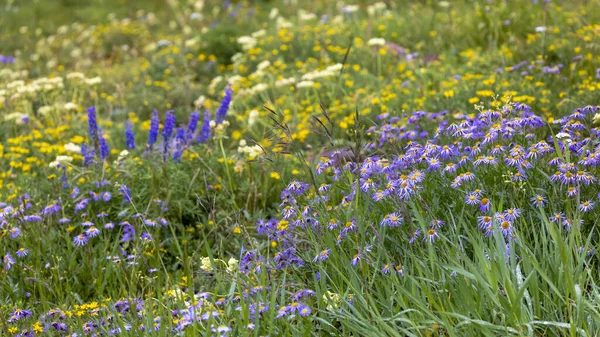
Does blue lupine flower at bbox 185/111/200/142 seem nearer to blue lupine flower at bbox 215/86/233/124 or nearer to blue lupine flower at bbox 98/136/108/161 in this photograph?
blue lupine flower at bbox 215/86/233/124

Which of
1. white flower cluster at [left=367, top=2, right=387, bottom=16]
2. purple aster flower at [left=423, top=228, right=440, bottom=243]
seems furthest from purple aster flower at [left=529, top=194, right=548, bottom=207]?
white flower cluster at [left=367, top=2, right=387, bottom=16]

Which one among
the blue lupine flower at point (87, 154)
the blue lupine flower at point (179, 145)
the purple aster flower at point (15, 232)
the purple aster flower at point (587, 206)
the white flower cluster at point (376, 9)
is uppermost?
the purple aster flower at point (587, 206)

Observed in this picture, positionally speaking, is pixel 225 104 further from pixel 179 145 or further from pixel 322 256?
pixel 322 256

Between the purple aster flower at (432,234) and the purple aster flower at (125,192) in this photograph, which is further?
the purple aster flower at (125,192)

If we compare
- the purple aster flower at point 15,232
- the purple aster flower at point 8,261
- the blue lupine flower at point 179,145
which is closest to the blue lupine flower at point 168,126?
the blue lupine flower at point 179,145

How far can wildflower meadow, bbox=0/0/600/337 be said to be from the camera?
2.45m

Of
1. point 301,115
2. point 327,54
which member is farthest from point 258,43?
point 301,115

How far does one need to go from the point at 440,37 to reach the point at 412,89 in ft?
4.88

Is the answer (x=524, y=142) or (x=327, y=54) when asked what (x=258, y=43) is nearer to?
(x=327, y=54)

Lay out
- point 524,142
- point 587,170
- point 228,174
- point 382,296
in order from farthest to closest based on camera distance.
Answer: point 228,174, point 524,142, point 587,170, point 382,296

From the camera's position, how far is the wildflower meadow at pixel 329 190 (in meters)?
2.45

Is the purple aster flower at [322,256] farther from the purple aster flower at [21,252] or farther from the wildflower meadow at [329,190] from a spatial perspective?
the purple aster flower at [21,252]

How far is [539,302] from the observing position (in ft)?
7.78

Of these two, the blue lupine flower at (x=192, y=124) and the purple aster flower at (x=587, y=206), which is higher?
the purple aster flower at (x=587, y=206)
